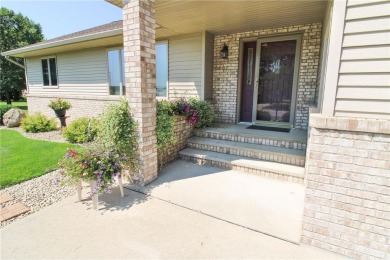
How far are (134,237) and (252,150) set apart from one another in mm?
2503

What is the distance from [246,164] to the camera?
→ 11.8 feet

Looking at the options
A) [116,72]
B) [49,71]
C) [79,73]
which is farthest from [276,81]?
[49,71]

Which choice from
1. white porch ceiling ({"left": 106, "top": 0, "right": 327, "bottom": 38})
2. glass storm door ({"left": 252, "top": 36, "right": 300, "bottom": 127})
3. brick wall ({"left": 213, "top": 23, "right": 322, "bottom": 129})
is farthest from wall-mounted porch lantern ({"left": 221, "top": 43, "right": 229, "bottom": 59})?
glass storm door ({"left": 252, "top": 36, "right": 300, "bottom": 127})

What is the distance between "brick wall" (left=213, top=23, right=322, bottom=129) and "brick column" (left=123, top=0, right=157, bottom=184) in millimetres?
2947

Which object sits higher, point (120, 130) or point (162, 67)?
point (162, 67)

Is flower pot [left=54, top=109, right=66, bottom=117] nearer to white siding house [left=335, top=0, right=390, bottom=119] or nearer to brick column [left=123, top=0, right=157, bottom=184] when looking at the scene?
brick column [left=123, top=0, right=157, bottom=184]

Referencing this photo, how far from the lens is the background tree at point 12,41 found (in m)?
19.9

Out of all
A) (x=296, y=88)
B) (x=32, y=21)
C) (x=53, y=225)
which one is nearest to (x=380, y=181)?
(x=53, y=225)

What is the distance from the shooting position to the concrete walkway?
6.22 ft

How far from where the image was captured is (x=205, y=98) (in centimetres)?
558

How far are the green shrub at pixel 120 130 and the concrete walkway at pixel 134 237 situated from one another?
0.82 meters

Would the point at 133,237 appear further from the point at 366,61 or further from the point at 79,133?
the point at 79,133

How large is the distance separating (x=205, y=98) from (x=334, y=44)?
399 cm

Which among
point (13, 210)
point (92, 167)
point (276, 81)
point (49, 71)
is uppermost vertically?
point (49, 71)
